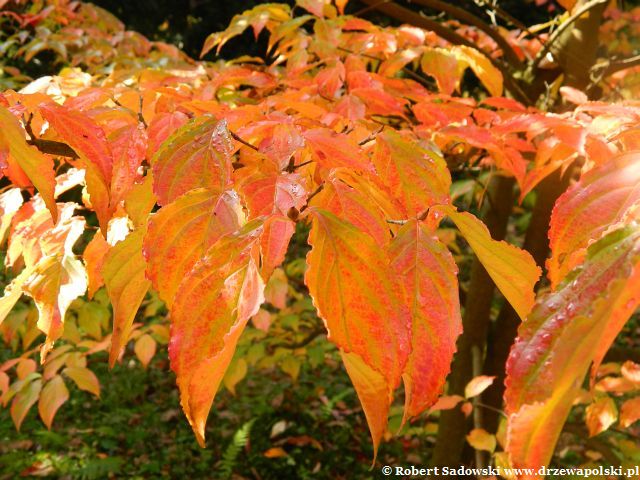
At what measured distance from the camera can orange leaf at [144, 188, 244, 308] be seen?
55 centimetres

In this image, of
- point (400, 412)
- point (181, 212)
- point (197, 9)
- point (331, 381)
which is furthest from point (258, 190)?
point (197, 9)

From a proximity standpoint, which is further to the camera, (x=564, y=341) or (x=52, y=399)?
(x=52, y=399)

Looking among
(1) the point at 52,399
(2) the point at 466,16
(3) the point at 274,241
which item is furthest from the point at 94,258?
(2) the point at 466,16

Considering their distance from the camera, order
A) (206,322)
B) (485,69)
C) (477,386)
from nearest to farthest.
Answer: (206,322) < (485,69) < (477,386)

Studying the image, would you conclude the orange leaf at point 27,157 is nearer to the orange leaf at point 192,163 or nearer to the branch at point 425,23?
the orange leaf at point 192,163

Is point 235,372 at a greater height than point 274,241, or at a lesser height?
lesser

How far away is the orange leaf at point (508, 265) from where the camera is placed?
0.57 meters

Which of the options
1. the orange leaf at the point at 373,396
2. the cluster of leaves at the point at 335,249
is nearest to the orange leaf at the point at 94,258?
the cluster of leaves at the point at 335,249

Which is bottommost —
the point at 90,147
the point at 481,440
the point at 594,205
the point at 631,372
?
the point at 481,440

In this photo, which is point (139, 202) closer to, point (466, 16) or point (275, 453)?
point (466, 16)

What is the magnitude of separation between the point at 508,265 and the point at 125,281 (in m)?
0.43

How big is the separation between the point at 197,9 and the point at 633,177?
19.3ft

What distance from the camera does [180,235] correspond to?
555 millimetres

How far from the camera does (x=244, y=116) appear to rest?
927 millimetres
